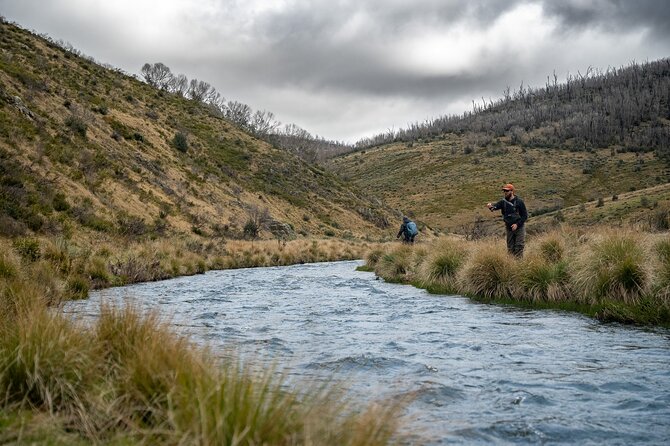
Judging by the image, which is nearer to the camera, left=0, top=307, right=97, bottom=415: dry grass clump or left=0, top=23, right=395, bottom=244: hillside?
left=0, top=307, right=97, bottom=415: dry grass clump

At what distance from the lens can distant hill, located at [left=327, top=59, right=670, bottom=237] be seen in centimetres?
9388

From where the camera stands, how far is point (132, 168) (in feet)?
131

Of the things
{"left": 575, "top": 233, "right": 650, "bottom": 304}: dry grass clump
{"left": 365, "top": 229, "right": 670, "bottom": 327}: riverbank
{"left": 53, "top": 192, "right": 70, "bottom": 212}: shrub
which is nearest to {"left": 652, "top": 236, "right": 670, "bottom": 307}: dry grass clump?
{"left": 365, "top": 229, "right": 670, "bottom": 327}: riverbank

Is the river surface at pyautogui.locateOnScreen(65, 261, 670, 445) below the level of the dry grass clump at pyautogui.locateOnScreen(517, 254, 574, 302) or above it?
below

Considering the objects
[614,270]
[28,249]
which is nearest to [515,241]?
[614,270]

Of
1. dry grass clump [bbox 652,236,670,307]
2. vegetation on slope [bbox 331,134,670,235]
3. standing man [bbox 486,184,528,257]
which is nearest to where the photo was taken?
dry grass clump [bbox 652,236,670,307]

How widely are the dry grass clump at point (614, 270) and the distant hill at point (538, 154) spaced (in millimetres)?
50517

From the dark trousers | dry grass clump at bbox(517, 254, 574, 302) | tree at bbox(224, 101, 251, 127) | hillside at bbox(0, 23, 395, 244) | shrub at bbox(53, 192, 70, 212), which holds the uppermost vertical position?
tree at bbox(224, 101, 251, 127)

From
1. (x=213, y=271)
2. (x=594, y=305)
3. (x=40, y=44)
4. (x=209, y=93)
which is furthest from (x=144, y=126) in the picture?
(x=209, y=93)

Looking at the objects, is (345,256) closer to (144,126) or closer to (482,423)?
(144,126)

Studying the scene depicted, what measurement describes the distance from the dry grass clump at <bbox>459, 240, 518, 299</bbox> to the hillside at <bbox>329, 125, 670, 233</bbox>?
66.0 metres

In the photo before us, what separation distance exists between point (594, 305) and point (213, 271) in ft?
58.6

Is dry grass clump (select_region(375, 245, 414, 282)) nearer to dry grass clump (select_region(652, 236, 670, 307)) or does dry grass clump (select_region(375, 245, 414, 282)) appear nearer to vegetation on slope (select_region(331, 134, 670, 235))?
dry grass clump (select_region(652, 236, 670, 307))

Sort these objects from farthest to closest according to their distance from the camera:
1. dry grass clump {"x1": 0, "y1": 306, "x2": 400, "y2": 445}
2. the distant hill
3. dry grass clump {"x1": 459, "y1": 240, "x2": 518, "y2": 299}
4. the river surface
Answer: the distant hill
dry grass clump {"x1": 459, "y1": 240, "x2": 518, "y2": 299}
the river surface
dry grass clump {"x1": 0, "y1": 306, "x2": 400, "y2": 445}
